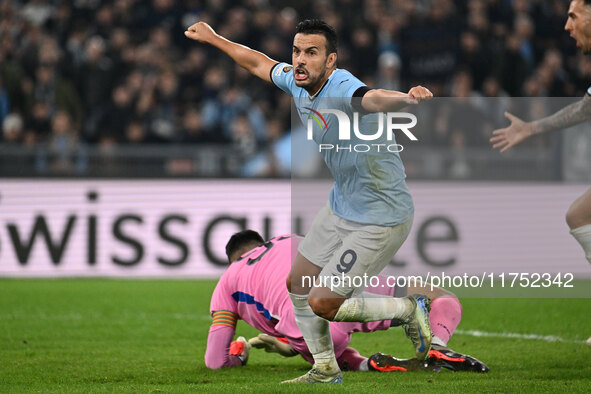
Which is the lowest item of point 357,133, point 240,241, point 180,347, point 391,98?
point 180,347

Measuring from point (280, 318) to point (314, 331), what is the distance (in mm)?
562

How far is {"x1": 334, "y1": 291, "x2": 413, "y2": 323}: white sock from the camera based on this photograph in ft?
18.2

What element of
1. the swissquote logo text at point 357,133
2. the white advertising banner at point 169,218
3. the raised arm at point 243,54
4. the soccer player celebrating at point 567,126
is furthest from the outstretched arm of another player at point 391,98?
the white advertising banner at point 169,218

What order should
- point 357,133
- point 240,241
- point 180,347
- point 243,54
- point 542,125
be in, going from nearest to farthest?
1. point 357,133
2. point 542,125
3. point 243,54
4. point 240,241
5. point 180,347

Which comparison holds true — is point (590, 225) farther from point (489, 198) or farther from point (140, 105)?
point (140, 105)

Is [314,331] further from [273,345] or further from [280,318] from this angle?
[273,345]

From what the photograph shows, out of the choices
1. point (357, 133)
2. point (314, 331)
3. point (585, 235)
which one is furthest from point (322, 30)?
point (585, 235)

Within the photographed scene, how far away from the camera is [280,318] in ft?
20.4

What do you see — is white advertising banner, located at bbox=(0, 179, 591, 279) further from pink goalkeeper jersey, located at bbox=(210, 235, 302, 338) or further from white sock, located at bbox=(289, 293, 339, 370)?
white sock, located at bbox=(289, 293, 339, 370)

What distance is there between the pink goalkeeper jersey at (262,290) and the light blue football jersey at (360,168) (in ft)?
3.31

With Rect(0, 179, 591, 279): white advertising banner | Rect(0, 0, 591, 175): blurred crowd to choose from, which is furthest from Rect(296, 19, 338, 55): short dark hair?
Rect(0, 0, 591, 175): blurred crowd

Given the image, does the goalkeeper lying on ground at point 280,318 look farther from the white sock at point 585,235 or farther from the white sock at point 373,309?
the white sock at point 585,235

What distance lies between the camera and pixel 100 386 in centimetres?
569

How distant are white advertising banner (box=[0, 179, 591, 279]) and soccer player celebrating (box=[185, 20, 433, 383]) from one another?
6410mm
